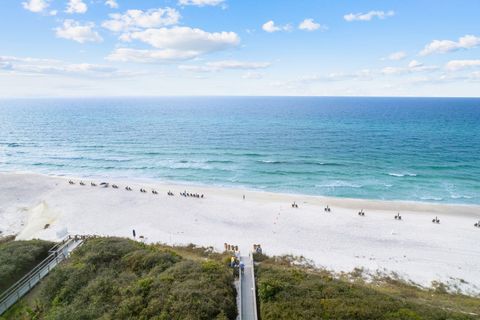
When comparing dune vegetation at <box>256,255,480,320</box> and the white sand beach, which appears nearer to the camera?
dune vegetation at <box>256,255,480,320</box>

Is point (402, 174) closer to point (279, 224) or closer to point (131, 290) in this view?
point (279, 224)

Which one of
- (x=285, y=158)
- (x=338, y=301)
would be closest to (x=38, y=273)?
(x=338, y=301)

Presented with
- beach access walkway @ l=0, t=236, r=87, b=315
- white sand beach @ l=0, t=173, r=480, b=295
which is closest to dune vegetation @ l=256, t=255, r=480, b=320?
white sand beach @ l=0, t=173, r=480, b=295

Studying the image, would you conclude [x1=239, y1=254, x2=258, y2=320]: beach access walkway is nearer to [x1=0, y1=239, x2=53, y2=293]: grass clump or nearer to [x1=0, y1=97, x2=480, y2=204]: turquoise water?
[x1=0, y1=239, x2=53, y2=293]: grass clump

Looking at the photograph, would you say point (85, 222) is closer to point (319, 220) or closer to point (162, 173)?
point (162, 173)

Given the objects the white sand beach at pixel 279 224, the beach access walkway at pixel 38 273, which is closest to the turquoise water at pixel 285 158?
the white sand beach at pixel 279 224

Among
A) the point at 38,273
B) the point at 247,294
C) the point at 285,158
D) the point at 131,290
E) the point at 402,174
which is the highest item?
the point at 285,158
